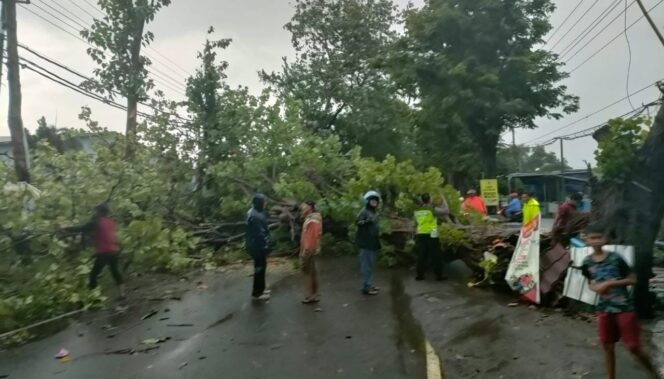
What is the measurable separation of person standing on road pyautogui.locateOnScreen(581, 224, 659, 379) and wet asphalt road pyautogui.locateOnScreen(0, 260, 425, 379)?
76.5 inches

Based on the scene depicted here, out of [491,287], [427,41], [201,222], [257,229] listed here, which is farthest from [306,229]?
[427,41]

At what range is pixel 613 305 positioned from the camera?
17.7ft

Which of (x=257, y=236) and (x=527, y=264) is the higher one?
(x=257, y=236)

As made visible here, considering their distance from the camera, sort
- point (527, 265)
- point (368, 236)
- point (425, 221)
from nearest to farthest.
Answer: point (527, 265)
point (368, 236)
point (425, 221)

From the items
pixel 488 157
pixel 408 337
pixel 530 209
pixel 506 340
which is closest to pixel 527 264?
pixel 530 209

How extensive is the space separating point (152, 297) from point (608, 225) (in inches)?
312

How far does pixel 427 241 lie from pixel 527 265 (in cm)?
253

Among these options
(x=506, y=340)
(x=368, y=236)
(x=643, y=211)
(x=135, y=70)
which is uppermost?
(x=135, y=70)

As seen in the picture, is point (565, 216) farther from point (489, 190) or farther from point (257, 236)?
point (489, 190)

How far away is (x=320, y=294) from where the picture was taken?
1095 cm

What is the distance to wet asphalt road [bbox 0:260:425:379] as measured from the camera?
6.92m

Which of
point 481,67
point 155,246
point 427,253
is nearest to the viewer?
point 427,253

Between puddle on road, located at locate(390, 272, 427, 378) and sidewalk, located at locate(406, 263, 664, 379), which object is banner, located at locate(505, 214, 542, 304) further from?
puddle on road, located at locate(390, 272, 427, 378)

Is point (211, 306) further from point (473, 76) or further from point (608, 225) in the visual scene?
point (473, 76)
